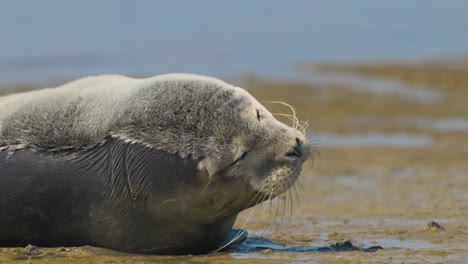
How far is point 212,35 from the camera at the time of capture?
1383 inches

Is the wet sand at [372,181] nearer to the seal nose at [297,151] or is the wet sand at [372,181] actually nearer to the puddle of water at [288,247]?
the puddle of water at [288,247]

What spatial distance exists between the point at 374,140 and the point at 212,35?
20.7m

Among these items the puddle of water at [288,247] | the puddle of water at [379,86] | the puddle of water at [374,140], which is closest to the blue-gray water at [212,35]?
the puddle of water at [379,86]

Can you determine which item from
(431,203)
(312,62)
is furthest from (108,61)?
(431,203)

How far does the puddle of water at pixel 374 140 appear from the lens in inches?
563

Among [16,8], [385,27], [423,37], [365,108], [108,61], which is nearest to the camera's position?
[365,108]

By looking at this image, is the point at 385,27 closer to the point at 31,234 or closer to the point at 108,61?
the point at 108,61

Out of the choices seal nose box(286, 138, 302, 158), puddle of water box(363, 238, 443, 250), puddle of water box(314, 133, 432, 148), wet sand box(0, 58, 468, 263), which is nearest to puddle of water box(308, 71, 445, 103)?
wet sand box(0, 58, 468, 263)

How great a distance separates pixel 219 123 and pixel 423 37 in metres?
25.1

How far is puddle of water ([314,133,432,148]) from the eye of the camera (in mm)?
14289

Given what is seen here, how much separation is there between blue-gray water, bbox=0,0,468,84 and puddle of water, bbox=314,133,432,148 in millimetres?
6730

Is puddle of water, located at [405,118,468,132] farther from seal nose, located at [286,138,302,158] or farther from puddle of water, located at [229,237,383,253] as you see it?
seal nose, located at [286,138,302,158]

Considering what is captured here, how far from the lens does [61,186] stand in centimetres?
650

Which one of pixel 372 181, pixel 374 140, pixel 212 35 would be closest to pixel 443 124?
pixel 374 140
